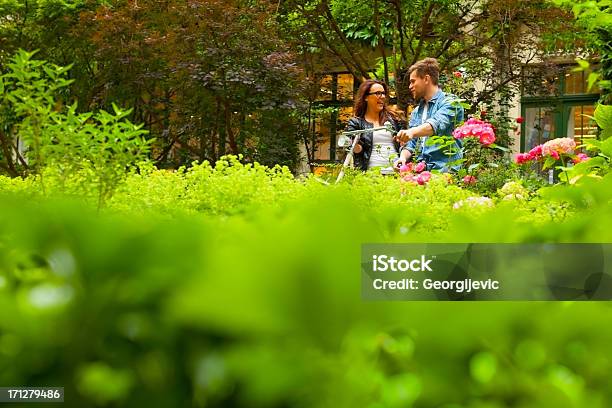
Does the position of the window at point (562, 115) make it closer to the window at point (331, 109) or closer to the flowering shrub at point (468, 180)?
the window at point (331, 109)

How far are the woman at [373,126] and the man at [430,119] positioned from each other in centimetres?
13

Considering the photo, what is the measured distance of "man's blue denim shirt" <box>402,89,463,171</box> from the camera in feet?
16.5

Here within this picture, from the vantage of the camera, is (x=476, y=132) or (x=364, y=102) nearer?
(x=476, y=132)

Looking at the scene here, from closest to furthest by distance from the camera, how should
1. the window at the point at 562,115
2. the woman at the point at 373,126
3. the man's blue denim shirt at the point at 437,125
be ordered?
the man's blue denim shirt at the point at 437,125 → the woman at the point at 373,126 → the window at the point at 562,115

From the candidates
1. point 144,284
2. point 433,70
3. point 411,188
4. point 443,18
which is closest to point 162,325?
point 144,284

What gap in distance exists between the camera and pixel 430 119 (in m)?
5.12

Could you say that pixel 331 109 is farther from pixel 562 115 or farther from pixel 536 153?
pixel 536 153

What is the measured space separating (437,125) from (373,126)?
24.5 inches

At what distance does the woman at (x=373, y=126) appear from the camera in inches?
207

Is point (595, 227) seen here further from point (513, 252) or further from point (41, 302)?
point (41, 302)

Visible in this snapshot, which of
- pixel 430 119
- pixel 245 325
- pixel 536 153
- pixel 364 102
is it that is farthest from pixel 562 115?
pixel 245 325

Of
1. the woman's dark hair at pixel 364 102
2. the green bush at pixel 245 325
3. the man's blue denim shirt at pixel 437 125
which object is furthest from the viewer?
the woman's dark hair at pixel 364 102

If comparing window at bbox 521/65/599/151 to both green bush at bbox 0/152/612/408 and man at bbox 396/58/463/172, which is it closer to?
man at bbox 396/58/463/172

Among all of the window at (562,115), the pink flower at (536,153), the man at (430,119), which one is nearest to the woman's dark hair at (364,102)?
the man at (430,119)
